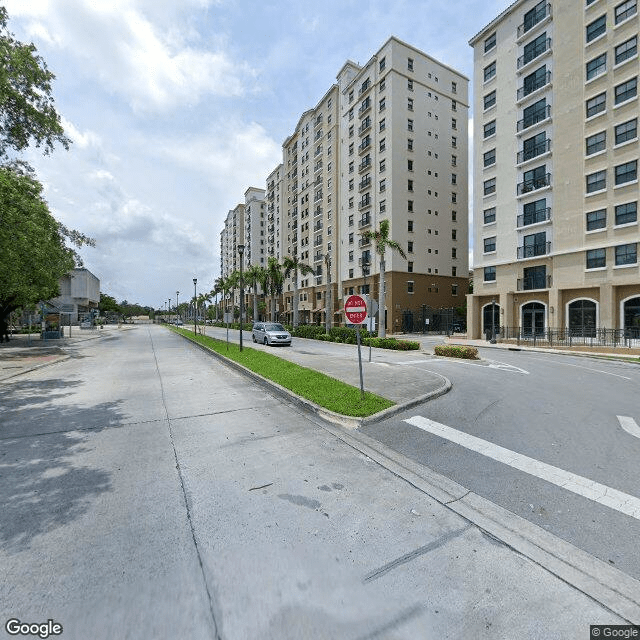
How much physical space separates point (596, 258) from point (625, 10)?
1805 cm

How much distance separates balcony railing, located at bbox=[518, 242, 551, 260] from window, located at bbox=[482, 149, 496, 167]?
9.84 metres

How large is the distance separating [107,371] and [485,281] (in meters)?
34.3

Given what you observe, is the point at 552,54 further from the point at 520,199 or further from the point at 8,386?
the point at 8,386

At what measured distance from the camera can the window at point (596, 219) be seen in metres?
27.2

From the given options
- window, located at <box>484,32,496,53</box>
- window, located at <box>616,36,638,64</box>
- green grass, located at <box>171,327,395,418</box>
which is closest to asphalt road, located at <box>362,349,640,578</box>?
green grass, located at <box>171,327,395,418</box>

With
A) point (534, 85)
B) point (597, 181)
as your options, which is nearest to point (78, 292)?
point (534, 85)

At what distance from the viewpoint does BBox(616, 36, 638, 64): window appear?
25.7 m

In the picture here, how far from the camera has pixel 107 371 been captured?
46.8ft

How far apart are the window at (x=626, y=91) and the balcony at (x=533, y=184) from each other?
6.37 metres

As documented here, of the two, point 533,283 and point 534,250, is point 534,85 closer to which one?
point 534,250

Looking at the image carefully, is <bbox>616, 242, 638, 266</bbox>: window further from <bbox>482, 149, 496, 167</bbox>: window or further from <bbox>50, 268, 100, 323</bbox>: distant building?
<bbox>50, 268, 100, 323</bbox>: distant building

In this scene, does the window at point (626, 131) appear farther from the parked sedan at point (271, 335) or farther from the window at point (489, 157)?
the parked sedan at point (271, 335)

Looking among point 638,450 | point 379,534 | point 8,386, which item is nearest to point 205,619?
point 379,534

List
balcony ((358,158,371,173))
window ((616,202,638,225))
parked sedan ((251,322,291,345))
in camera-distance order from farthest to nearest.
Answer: balcony ((358,158,371,173)), parked sedan ((251,322,291,345)), window ((616,202,638,225))
